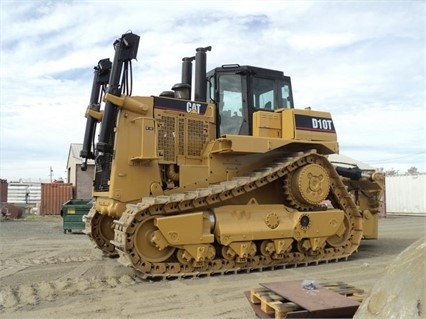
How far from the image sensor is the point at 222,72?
32.2 feet

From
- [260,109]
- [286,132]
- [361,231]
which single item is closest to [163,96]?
[260,109]

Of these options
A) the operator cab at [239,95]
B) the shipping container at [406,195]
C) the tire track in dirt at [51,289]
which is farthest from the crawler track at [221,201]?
the shipping container at [406,195]

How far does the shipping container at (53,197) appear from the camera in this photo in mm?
30500

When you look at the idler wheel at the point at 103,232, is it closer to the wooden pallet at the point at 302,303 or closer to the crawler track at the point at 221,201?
the crawler track at the point at 221,201

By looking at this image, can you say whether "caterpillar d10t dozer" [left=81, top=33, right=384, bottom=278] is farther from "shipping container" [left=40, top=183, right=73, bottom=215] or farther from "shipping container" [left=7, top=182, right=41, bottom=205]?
"shipping container" [left=7, top=182, right=41, bottom=205]

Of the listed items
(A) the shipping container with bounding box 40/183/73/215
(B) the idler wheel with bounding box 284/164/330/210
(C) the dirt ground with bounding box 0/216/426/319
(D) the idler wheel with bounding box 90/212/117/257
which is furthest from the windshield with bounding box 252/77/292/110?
(A) the shipping container with bounding box 40/183/73/215

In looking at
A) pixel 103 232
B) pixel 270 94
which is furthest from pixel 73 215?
pixel 270 94

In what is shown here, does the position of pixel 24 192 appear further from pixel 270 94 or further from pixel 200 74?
pixel 270 94

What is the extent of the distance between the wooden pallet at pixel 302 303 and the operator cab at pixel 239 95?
4560 millimetres

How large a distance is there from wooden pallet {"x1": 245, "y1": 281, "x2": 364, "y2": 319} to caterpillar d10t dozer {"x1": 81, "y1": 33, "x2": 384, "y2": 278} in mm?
2520

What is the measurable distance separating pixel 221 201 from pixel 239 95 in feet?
8.26

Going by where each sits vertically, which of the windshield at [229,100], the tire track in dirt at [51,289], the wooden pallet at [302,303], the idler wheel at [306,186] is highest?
the windshield at [229,100]

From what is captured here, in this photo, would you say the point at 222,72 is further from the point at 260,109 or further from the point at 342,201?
the point at 342,201

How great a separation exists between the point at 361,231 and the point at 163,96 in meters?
5.22
